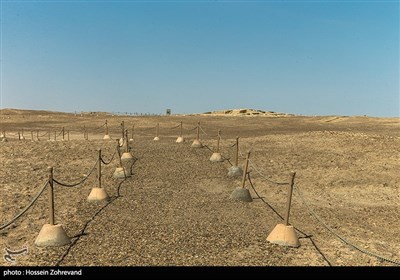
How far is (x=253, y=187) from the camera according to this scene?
42.0ft

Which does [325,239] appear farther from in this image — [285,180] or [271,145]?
[271,145]

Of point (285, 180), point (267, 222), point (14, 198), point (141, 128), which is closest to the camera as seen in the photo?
point (267, 222)

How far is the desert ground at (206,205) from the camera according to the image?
7.00m

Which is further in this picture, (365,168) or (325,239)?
(365,168)

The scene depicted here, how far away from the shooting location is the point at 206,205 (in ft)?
34.2

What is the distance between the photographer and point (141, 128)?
129 ft

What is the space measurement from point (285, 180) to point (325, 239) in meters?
6.12

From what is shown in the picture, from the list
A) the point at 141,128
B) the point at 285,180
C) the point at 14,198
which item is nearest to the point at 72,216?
the point at 14,198

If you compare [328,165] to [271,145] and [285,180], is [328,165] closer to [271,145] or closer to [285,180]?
[285,180]

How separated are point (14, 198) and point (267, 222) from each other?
740cm

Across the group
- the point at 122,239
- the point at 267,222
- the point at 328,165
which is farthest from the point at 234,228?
the point at 328,165

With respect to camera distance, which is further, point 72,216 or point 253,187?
point 253,187

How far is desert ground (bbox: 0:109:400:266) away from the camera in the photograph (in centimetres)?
700
